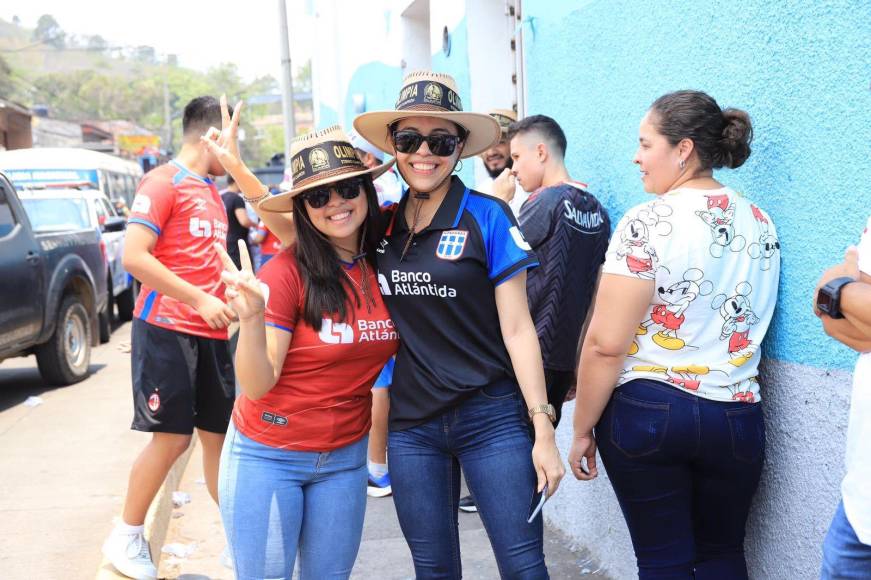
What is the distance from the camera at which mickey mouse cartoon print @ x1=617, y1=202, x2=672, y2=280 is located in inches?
104

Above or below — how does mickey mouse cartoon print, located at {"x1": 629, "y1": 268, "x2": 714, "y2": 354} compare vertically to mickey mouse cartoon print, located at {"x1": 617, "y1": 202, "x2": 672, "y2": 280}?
below

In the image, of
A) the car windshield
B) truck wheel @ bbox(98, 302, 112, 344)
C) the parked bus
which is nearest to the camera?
the car windshield

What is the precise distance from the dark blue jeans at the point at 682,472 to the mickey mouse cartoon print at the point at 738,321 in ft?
0.51

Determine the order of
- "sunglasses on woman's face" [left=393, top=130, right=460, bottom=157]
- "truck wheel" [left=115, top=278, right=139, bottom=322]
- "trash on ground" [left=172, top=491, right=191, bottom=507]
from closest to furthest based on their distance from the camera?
"sunglasses on woman's face" [left=393, top=130, right=460, bottom=157] < "trash on ground" [left=172, top=491, right=191, bottom=507] < "truck wheel" [left=115, top=278, right=139, bottom=322]

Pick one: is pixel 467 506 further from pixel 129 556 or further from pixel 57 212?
pixel 57 212

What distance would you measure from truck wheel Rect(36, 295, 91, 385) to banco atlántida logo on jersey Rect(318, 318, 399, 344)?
7.18 metres

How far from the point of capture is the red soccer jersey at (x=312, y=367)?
272 centimetres

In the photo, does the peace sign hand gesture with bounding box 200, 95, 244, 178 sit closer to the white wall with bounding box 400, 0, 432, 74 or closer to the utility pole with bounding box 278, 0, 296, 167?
the white wall with bounding box 400, 0, 432, 74

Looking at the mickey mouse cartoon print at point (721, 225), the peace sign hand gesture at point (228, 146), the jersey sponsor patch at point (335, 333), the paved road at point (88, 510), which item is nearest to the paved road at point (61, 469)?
the paved road at point (88, 510)

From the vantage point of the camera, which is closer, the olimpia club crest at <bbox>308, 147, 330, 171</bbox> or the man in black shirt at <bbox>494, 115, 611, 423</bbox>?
the olimpia club crest at <bbox>308, 147, 330, 171</bbox>

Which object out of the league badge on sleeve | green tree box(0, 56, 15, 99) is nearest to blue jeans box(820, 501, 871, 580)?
the league badge on sleeve

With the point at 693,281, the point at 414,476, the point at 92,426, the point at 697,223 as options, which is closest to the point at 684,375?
the point at 693,281

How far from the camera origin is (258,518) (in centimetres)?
271

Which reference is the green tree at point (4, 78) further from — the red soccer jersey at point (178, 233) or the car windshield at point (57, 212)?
the red soccer jersey at point (178, 233)
